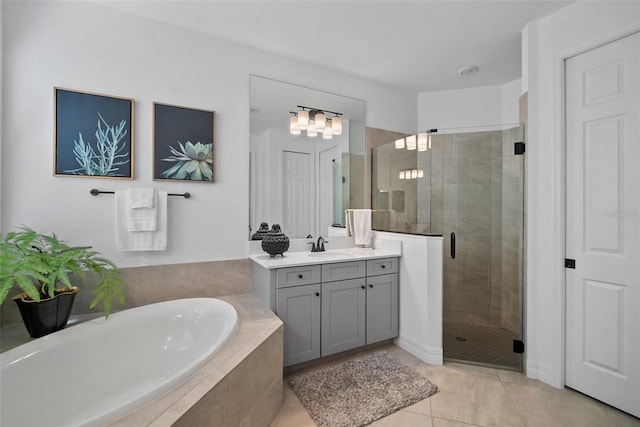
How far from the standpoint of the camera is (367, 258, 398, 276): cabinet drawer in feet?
8.30

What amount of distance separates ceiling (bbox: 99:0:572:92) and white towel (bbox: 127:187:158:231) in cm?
127

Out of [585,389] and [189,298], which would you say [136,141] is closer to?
[189,298]

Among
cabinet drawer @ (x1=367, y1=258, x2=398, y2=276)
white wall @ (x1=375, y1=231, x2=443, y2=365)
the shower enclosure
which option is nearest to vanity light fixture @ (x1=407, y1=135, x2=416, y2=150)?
the shower enclosure

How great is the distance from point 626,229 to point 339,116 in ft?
7.46

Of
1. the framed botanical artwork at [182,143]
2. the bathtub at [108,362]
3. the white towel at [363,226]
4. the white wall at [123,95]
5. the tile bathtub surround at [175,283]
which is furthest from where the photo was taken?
the white towel at [363,226]

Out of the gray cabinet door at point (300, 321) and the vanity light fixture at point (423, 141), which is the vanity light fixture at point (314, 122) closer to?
the vanity light fixture at point (423, 141)

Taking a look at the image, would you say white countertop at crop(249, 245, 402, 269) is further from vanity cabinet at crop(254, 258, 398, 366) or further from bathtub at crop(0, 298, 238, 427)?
bathtub at crop(0, 298, 238, 427)

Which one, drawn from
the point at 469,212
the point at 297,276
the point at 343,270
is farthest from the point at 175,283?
the point at 469,212

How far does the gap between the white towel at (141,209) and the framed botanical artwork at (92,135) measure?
147 millimetres

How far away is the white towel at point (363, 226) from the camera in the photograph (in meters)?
2.94

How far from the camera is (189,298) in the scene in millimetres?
2195

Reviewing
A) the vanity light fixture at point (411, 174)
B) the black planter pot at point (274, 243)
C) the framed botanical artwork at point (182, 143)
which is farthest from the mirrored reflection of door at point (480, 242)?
the framed botanical artwork at point (182, 143)

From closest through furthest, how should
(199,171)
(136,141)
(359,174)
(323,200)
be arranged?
(136,141) → (199,171) → (323,200) → (359,174)

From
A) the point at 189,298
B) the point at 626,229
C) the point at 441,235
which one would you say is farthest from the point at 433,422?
the point at 189,298
